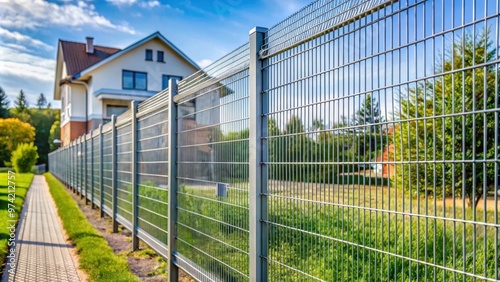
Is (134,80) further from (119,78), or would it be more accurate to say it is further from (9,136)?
(9,136)

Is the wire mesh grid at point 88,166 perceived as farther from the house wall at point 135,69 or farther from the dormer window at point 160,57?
the dormer window at point 160,57

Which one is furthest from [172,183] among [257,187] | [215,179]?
[257,187]

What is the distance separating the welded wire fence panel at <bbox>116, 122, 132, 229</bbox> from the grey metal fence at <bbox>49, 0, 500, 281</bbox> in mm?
3142

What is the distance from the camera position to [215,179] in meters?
3.69

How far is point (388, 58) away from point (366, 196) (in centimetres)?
65

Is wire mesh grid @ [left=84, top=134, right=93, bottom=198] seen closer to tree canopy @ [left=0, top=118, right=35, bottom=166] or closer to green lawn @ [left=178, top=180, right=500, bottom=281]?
green lawn @ [left=178, top=180, right=500, bottom=281]

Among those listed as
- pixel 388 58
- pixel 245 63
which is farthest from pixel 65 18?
pixel 388 58

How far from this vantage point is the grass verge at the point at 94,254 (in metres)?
5.05

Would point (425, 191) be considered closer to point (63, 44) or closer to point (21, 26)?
point (21, 26)

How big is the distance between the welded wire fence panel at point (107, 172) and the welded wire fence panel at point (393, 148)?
6.54 meters

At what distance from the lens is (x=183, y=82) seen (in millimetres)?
4629

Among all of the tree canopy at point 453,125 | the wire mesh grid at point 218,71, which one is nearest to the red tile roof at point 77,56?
the wire mesh grid at point 218,71

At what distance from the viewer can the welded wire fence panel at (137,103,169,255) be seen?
514 cm

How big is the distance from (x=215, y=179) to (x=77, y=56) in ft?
92.9
